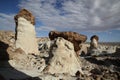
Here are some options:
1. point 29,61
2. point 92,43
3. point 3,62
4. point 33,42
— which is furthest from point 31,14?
point 92,43

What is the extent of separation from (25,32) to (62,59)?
8.24 metres

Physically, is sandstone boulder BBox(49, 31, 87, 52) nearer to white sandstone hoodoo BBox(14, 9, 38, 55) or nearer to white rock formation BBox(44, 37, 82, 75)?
white rock formation BBox(44, 37, 82, 75)

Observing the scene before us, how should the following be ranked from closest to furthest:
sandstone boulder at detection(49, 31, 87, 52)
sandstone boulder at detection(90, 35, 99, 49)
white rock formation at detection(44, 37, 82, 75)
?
white rock formation at detection(44, 37, 82, 75) < sandstone boulder at detection(49, 31, 87, 52) < sandstone boulder at detection(90, 35, 99, 49)

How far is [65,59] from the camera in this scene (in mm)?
18000

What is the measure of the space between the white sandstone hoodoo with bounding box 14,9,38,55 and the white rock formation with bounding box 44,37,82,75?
265 inches

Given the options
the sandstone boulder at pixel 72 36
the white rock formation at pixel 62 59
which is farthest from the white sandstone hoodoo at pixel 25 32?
the white rock formation at pixel 62 59

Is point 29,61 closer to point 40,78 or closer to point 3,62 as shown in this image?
point 3,62

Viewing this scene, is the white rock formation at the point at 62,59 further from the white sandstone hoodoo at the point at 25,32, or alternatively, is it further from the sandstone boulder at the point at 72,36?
the white sandstone hoodoo at the point at 25,32

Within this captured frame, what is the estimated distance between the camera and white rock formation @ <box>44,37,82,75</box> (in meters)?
17.8

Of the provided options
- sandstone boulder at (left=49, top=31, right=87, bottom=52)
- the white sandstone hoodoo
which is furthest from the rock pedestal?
the white sandstone hoodoo

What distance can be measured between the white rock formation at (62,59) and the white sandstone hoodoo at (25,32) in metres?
6.73

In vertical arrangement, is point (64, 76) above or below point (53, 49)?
below

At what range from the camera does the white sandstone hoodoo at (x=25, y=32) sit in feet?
79.0

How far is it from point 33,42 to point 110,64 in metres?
10.5
